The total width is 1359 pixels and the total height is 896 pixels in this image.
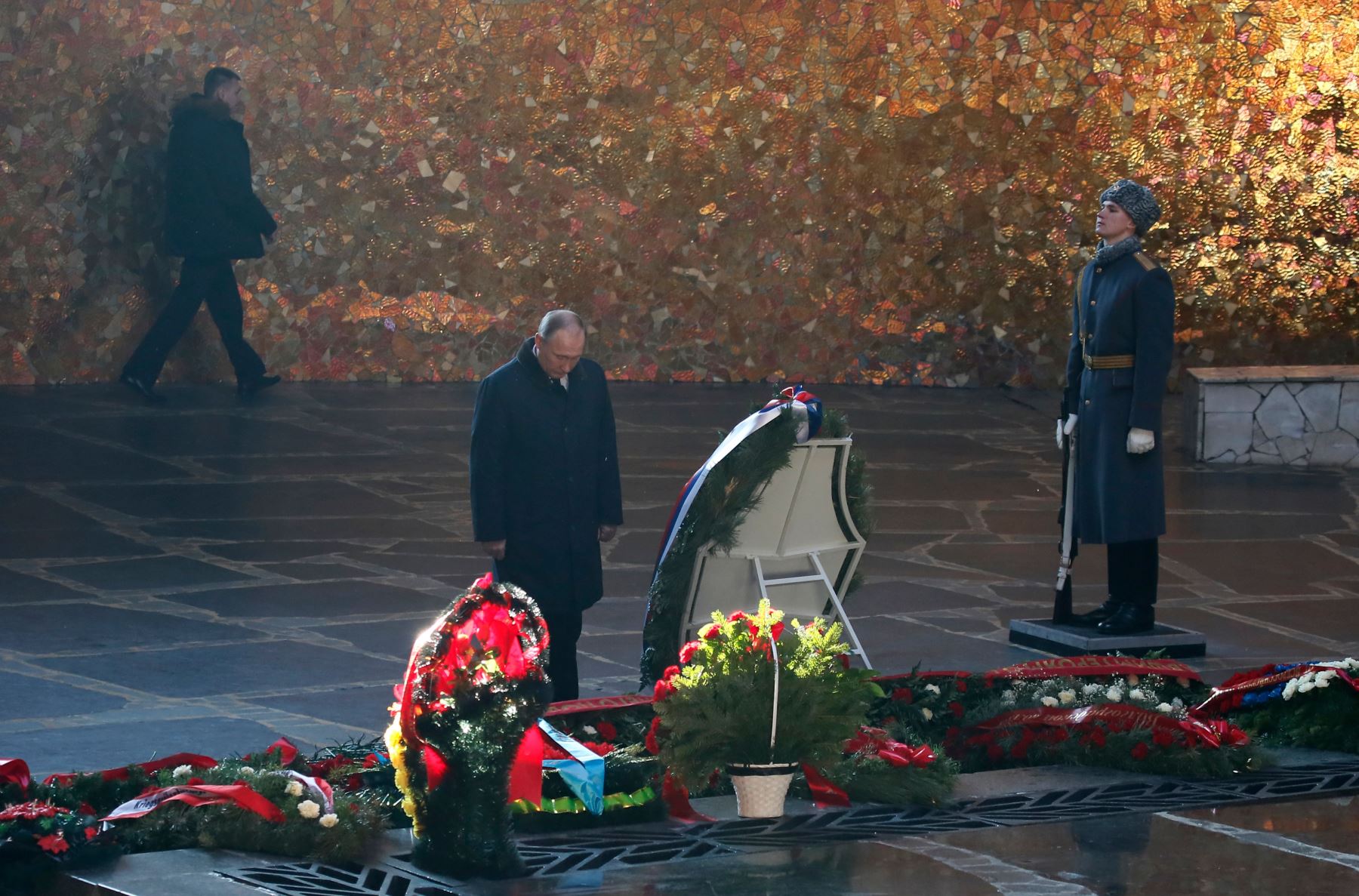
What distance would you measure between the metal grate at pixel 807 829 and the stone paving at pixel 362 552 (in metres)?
1.40

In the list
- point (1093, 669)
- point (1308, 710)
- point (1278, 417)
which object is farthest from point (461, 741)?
point (1278, 417)

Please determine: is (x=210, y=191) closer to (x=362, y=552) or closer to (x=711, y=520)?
(x=362, y=552)

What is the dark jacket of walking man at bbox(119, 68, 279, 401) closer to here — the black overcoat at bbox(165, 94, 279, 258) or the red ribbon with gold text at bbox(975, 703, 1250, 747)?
the black overcoat at bbox(165, 94, 279, 258)

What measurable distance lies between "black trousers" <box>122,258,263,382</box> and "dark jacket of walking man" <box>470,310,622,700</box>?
7.50 meters

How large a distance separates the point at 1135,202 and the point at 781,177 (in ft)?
27.0

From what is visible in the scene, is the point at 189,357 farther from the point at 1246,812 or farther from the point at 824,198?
the point at 1246,812

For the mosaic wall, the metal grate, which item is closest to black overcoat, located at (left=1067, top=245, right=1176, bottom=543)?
the metal grate

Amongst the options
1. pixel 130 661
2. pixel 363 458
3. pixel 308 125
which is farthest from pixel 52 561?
pixel 308 125

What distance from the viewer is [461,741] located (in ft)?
15.4

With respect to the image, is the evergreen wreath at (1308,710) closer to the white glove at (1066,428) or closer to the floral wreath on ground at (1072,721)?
the floral wreath on ground at (1072,721)

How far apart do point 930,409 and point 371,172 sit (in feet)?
15.0

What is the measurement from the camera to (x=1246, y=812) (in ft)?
17.8

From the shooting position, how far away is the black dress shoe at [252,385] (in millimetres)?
14164

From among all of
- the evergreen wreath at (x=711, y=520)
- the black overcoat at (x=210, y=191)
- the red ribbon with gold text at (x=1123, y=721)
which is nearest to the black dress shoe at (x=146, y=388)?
the black overcoat at (x=210, y=191)
